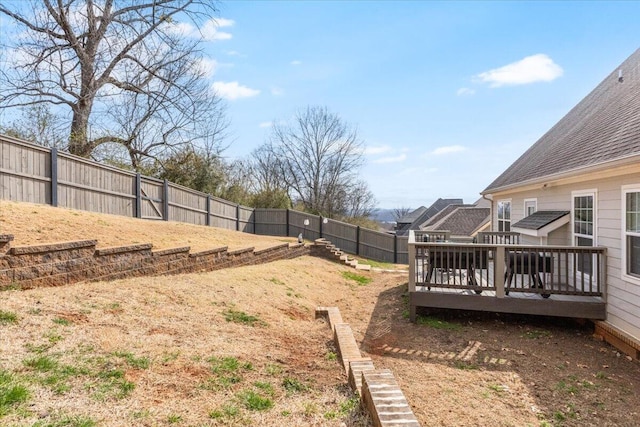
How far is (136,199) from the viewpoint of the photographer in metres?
11.8

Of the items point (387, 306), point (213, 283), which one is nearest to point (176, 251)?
point (213, 283)

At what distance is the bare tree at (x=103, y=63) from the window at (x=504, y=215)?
1178 cm

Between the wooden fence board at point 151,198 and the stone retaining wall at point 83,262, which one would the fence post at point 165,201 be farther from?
the stone retaining wall at point 83,262

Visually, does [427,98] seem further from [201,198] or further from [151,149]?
[151,149]

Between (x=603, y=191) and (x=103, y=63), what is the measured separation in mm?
16461

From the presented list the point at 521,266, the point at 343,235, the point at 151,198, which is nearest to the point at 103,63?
the point at 151,198

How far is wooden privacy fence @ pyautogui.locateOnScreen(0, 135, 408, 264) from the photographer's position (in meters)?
8.00

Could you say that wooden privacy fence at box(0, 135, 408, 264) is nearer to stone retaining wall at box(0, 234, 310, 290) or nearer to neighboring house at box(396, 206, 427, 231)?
stone retaining wall at box(0, 234, 310, 290)

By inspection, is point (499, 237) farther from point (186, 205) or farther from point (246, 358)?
point (186, 205)

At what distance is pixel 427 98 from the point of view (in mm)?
17328

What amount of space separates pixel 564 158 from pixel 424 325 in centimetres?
508

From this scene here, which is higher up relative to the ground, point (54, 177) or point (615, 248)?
point (54, 177)

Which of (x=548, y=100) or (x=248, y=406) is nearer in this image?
(x=248, y=406)

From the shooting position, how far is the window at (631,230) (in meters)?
5.24
